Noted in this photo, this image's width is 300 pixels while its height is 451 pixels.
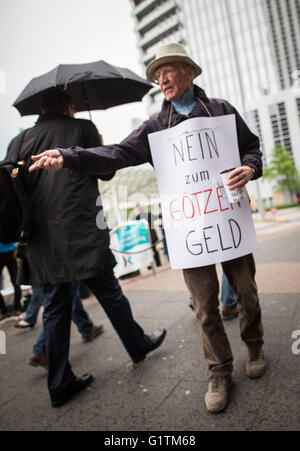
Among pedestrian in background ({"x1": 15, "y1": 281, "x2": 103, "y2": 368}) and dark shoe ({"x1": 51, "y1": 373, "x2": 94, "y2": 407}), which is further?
pedestrian in background ({"x1": 15, "y1": 281, "x2": 103, "y2": 368})

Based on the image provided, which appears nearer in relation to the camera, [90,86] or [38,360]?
[38,360]

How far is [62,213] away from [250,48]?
351 feet

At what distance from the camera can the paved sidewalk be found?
1.80 m

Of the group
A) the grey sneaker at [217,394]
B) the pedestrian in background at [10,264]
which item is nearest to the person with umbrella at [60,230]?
the grey sneaker at [217,394]

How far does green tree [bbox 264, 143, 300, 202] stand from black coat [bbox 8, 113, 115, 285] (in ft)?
Answer: 202

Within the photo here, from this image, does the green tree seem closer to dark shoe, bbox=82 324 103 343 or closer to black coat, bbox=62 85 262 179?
dark shoe, bbox=82 324 103 343

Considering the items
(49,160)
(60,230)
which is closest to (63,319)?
(60,230)

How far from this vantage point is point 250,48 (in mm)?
91875

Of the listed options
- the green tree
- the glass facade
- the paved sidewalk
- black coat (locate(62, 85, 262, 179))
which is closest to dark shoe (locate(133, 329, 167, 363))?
the paved sidewalk

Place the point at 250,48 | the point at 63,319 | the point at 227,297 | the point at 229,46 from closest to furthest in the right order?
the point at 63,319 → the point at 227,297 → the point at 229,46 → the point at 250,48

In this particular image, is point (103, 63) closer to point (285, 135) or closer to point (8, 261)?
point (8, 261)

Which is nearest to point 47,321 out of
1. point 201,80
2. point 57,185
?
point 57,185

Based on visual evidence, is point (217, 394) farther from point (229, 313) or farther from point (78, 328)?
point (78, 328)

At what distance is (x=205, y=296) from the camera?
78.2 inches
